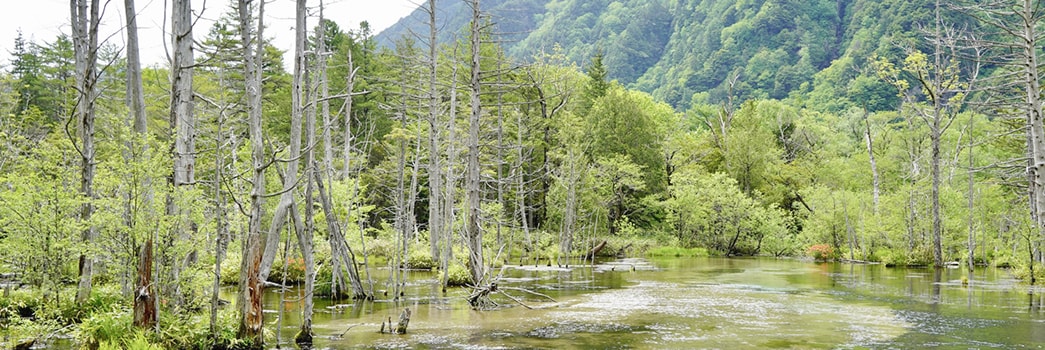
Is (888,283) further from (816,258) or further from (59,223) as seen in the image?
(59,223)

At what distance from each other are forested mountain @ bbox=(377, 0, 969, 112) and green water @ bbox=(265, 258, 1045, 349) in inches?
1682

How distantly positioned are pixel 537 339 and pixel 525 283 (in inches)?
426

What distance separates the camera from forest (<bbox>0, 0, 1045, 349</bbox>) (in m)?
10.0

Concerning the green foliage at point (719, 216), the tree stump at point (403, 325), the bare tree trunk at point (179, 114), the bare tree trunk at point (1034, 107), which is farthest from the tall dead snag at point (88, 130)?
the green foliage at point (719, 216)

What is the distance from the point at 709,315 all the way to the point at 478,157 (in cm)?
723

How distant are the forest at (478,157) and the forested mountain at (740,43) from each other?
0.42 metres

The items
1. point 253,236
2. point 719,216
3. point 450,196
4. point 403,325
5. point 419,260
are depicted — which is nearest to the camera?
point 253,236

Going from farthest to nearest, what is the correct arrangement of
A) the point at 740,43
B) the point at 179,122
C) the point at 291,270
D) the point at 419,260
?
the point at 740,43 < the point at 419,260 < the point at 291,270 < the point at 179,122

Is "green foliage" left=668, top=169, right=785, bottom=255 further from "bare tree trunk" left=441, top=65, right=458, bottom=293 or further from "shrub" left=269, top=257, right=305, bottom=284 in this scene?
"shrub" left=269, top=257, right=305, bottom=284

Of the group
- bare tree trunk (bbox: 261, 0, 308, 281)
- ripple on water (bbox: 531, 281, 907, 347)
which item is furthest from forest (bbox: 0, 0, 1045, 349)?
ripple on water (bbox: 531, 281, 907, 347)

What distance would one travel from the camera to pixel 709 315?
51.1ft

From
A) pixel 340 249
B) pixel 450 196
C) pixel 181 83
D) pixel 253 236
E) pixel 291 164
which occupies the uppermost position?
pixel 181 83

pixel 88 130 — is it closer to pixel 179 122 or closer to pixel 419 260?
pixel 179 122

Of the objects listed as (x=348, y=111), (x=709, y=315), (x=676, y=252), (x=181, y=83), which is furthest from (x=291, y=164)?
(x=676, y=252)
